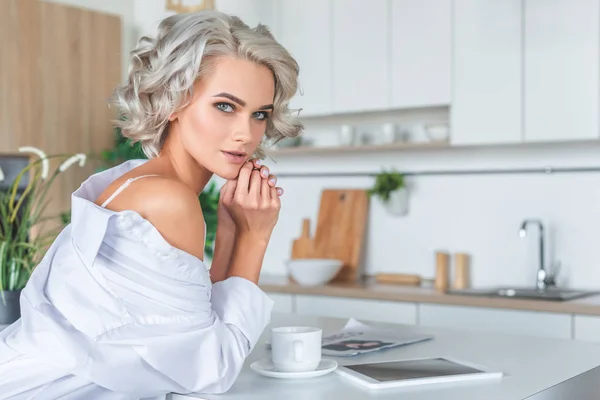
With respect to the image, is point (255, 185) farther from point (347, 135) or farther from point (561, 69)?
point (347, 135)

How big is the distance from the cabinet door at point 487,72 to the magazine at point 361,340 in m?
1.82

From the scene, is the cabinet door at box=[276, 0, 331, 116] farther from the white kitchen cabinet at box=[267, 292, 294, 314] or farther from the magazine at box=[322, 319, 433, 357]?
the magazine at box=[322, 319, 433, 357]

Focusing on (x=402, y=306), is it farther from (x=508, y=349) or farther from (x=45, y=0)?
(x=45, y=0)

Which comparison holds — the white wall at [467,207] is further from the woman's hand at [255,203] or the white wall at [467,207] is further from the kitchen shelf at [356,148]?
the woman's hand at [255,203]

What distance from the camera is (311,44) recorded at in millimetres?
4312

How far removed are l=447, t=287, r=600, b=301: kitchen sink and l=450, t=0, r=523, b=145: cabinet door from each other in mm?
670

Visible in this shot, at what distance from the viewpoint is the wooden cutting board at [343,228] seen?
4320mm

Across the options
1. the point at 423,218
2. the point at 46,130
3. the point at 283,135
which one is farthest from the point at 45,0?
the point at 283,135

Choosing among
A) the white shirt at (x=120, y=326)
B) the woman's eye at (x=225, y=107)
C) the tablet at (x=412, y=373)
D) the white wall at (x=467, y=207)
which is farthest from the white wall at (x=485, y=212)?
the white shirt at (x=120, y=326)

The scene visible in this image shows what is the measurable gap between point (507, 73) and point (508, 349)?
6.87 feet

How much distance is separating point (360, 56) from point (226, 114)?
2716 millimetres

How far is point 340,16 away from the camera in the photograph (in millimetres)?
4203

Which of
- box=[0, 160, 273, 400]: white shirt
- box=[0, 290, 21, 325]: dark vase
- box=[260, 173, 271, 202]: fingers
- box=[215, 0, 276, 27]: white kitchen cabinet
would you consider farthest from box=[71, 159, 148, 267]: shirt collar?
box=[215, 0, 276, 27]: white kitchen cabinet

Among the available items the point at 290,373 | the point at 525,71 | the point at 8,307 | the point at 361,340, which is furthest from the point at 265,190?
the point at 525,71
